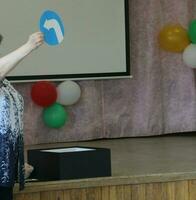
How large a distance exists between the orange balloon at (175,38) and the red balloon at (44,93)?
1.22m

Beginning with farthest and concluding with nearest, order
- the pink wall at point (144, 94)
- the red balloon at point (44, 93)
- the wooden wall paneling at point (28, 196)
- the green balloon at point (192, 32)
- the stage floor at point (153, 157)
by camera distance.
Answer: the pink wall at point (144, 94) < the green balloon at point (192, 32) < the red balloon at point (44, 93) < the stage floor at point (153, 157) < the wooden wall paneling at point (28, 196)

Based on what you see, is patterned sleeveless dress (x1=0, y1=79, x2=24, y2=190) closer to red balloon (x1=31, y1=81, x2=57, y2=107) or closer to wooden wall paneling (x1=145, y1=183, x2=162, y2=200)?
wooden wall paneling (x1=145, y1=183, x2=162, y2=200)

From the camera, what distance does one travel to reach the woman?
2662mm

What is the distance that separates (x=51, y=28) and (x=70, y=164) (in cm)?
92

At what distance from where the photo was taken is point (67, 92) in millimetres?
5926

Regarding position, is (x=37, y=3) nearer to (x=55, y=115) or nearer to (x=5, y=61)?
(x=55, y=115)

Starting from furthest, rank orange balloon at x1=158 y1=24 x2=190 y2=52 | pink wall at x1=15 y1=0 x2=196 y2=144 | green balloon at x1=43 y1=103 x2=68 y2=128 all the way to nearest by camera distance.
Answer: pink wall at x1=15 y1=0 x2=196 y2=144, orange balloon at x1=158 y1=24 x2=190 y2=52, green balloon at x1=43 y1=103 x2=68 y2=128

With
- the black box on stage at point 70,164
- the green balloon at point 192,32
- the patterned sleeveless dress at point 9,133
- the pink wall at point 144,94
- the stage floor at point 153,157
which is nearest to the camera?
the patterned sleeveless dress at point 9,133

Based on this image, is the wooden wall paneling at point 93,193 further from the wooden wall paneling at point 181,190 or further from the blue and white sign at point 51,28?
the blue and white sign at point 51,28

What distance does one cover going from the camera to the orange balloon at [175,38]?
6.16 m

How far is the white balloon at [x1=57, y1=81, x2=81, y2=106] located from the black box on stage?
2294mm

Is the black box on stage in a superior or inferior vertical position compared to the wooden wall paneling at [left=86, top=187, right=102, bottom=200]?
superior

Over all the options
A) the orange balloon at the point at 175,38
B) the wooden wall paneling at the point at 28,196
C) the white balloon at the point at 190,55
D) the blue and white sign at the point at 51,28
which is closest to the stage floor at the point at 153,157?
the wooden wall paneling at the point at 28,196

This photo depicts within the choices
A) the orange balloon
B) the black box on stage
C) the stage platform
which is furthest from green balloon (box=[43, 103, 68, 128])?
the black box on stage
